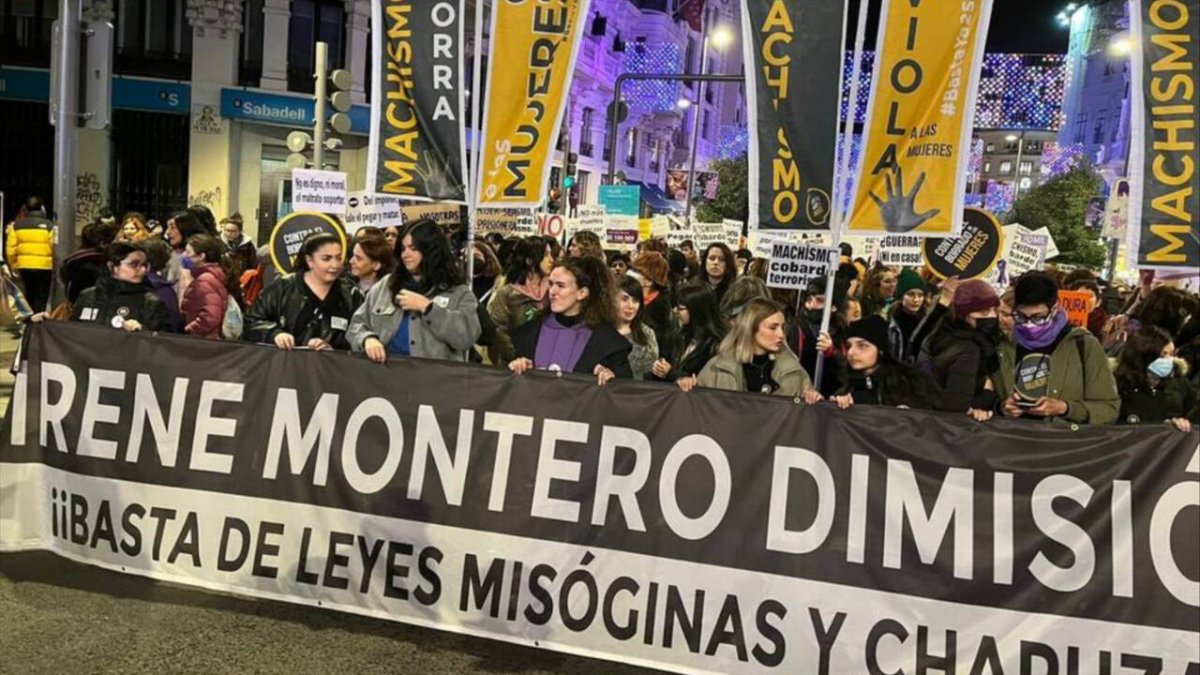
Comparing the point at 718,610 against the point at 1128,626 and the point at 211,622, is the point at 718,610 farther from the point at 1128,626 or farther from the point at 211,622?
the point at 211,622

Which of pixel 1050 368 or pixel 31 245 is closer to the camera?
pixel 1050 368

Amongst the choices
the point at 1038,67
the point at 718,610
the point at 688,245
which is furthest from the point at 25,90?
the point at 1038,67

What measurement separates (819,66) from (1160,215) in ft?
6.39

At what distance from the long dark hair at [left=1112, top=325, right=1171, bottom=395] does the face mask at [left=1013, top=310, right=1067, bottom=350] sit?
85 cm

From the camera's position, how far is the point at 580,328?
5.58 m

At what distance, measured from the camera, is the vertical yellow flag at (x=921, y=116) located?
582 centimetres

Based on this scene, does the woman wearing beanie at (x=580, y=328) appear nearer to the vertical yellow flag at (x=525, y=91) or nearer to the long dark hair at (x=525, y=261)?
the vertical yellow flag at (x=525, y=91)

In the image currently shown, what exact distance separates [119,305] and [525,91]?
2940 millimetres

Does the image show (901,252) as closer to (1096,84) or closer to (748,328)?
(748,328)

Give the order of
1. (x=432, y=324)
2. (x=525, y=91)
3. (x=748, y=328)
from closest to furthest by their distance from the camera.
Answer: (x=748, y=328)
(x=432, y=324)
(x=525, y=91)

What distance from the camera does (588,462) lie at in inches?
188

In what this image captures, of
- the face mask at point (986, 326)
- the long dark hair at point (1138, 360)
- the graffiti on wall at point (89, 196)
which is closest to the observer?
the face mask at point (986, 326)

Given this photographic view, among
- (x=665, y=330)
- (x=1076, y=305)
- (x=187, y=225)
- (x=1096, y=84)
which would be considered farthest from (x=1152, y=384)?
(x=1096, y=84)

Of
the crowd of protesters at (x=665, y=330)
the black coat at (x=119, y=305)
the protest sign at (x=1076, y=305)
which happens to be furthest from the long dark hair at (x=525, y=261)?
the protest sign at (x=1076, y=305)
